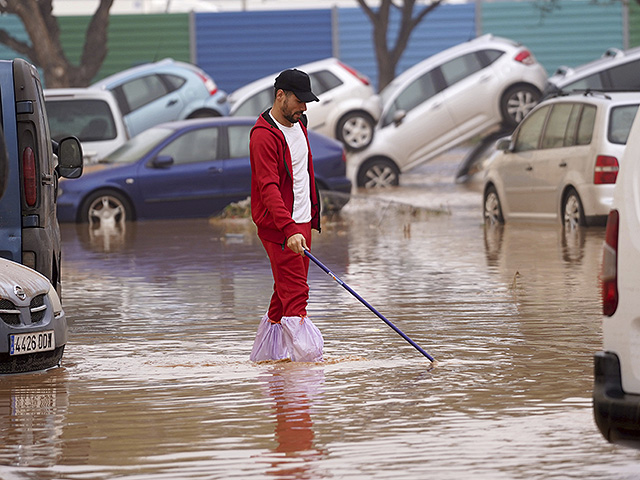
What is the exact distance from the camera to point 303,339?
8602 millimetres

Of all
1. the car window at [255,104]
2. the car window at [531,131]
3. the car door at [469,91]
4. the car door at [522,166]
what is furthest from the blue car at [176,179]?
the car window at [255,104]

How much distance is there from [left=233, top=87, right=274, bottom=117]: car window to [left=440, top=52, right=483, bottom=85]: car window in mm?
3514

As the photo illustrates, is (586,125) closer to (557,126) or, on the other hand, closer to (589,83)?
(557,126)

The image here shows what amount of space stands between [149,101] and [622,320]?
22.3 meters

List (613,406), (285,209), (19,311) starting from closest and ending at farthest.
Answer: (613,406), (19,311), (285,209)

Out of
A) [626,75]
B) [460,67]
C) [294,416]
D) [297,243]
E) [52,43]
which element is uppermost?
[52,43]

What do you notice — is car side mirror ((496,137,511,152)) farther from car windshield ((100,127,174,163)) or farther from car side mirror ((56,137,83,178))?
car side mirror ((56,137,83,178))

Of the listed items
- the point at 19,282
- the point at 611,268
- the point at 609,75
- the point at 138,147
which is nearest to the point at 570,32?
the point at 609,75

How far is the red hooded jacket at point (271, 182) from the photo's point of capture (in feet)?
27.8

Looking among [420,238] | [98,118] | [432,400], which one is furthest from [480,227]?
[432,400]

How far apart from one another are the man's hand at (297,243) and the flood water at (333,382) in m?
0.67

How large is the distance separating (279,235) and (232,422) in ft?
6.07

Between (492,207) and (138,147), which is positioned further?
(138,147)

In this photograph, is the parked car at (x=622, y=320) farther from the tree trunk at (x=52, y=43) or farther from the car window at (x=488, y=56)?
the tree trunk at (x=52, y=43)
